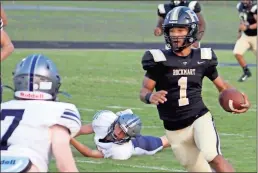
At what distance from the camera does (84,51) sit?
955 inches

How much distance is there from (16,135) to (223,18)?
3378 cm

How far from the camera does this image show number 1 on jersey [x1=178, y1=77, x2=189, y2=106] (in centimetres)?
740

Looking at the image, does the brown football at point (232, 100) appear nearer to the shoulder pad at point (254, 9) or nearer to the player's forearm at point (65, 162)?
the player's forearm at point (65, 162)

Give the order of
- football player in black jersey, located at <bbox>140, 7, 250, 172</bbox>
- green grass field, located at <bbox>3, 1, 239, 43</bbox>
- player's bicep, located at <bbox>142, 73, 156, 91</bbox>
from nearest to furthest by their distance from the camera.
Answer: football player in black jersey, located at <bbox>140, 7, 250, 172</bbox>
player's bicep, located at <bbox>142, 73, 156, 91</bbox>
green grass field, located at <bbox>3, 1, 239, 43</bbox>

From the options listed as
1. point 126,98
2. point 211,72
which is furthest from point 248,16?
point 211,72

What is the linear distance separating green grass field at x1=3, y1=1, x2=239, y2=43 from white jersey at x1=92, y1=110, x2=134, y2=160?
19718mm

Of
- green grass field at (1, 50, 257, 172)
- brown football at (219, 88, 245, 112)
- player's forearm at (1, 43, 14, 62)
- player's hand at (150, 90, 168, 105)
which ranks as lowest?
green grass field at (1, 50, 257, 172)

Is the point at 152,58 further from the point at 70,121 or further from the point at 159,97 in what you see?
the point at 70,121

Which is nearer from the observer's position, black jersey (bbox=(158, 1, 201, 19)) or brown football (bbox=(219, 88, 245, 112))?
brown football (bbox=(219, 88, 245, 112))

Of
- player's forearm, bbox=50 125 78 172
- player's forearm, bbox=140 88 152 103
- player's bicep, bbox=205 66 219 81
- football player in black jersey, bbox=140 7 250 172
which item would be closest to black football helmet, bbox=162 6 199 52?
football player in black jersey, bbox=140 7 250 172

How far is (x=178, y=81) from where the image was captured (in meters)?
7.42

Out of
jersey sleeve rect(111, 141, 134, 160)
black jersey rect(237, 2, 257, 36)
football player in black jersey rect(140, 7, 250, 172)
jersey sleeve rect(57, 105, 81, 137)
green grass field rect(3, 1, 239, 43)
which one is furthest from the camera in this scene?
green grass field rect(3, 1, 239, 43)

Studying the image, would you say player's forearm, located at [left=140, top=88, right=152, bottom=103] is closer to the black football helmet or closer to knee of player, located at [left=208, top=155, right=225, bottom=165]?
the black football helmet

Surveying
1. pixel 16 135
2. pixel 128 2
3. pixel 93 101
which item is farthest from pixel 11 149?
pixel 128 2
